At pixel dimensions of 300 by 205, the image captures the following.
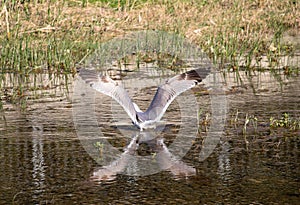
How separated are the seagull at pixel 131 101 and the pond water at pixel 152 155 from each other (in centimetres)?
19

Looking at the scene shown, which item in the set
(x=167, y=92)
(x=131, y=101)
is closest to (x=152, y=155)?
(x=131, y=101)

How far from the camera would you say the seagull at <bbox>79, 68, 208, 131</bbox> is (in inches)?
266

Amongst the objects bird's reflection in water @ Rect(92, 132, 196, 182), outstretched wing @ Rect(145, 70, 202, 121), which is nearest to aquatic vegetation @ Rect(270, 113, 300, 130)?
outstretched wing @ Rect(145, 70, 202, 121)

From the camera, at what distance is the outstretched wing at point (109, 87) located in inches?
264

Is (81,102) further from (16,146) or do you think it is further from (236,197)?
(236,197)

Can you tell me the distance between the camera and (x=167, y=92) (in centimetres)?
693

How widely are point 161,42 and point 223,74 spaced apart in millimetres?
1868

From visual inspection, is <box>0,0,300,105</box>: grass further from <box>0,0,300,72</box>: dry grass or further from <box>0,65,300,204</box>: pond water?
<box>0,65,300,204</box>: pond water

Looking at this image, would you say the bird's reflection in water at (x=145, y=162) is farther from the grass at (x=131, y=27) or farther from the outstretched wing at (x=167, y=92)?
the grass at (x=131, y=27)

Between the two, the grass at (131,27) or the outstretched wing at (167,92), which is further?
the grass at (131,27)

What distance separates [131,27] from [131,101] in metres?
6.22

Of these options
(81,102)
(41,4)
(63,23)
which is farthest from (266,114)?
(41,4)

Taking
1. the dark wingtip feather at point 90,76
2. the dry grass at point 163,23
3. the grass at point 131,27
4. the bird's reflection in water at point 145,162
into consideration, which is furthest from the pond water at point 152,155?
the dry grass at point 163,23

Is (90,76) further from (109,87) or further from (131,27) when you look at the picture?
(131,27)
